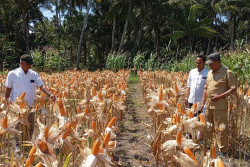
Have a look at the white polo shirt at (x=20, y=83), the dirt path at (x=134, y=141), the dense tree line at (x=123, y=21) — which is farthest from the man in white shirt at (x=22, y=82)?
the dense tree line at (x=123, y=21)

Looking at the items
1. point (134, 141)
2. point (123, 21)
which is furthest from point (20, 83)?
point (123, 21)

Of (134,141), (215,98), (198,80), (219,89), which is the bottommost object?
(134,141)

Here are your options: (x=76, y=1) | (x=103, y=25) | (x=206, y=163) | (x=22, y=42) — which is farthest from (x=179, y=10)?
(x=206, y=163)

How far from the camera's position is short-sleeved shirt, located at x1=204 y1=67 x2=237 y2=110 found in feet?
12.3

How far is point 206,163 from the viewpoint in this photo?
1613 millimetres

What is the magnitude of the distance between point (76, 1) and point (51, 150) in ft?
106

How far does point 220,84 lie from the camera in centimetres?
387

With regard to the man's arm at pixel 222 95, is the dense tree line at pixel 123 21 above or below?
above

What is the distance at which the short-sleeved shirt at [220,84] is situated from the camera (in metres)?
3.75

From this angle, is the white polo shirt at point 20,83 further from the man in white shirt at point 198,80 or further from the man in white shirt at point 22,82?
the man in white shirt at point 198,80

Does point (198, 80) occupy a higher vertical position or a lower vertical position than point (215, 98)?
higher

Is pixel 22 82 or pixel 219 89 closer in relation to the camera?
pixel 219 89

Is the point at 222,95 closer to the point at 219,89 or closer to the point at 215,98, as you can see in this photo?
the point at 215,98

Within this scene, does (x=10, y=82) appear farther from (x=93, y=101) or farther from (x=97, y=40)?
(x=97, y=40)
